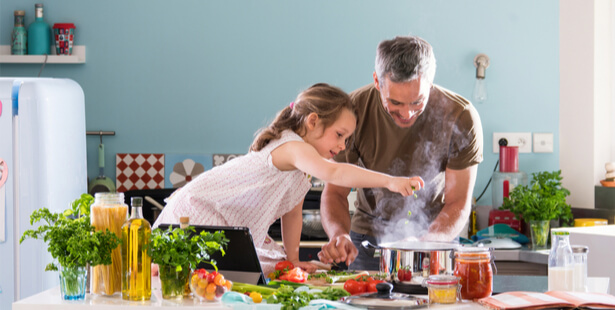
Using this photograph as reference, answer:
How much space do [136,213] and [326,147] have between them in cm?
90

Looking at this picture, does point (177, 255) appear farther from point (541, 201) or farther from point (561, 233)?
point (541, 201)

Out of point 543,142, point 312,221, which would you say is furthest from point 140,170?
point 543,142

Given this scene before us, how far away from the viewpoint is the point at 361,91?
2729 millimetres

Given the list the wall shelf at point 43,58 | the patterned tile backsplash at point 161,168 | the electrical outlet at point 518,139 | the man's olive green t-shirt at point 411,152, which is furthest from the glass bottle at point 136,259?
the electrical outlet at point 518,139

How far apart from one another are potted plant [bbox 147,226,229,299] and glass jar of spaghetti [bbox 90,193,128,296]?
10cm

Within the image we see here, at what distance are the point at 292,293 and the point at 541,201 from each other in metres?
2.11

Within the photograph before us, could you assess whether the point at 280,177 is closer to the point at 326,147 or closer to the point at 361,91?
the point at 326,147

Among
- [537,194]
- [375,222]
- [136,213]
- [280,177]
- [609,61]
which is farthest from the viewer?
[609,61]

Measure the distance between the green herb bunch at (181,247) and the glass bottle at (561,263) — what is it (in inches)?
32.0

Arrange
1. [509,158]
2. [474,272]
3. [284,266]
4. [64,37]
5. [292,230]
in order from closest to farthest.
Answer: [474,272], [284,266], [292,230], [509,158], [64,37]

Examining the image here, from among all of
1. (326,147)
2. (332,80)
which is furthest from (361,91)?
(332,80)

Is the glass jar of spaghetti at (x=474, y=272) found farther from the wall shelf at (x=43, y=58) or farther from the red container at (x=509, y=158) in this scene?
the wall shelf at (x=43, y=58)

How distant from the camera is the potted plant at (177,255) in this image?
162 cm

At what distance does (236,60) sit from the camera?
392cm
